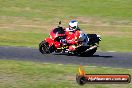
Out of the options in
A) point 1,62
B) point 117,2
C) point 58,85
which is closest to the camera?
point 58,85

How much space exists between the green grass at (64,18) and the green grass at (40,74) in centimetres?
1007

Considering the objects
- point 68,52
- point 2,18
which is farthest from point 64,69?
point 2,18

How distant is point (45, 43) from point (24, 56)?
1.61 metres

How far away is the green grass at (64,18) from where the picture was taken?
34.8 m

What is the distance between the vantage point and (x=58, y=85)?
15883 millimetres

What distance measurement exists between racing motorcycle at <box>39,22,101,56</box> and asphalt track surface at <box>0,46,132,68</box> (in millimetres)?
342

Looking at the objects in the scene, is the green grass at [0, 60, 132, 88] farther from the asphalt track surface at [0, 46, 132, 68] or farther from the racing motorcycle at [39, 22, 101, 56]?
the racing motorcycle at [39, 22, 101, 56]

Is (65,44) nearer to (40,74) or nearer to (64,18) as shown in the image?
(40,74)

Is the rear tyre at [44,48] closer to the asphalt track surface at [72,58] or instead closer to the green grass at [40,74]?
the asphalt track surface at [72,58]

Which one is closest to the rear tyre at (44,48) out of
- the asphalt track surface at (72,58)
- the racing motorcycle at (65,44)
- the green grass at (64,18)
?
the racing motorcycle at (65,44)

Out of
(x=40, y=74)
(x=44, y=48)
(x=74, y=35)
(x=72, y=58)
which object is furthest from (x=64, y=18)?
(x=40, y=74)

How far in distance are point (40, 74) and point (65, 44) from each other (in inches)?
265

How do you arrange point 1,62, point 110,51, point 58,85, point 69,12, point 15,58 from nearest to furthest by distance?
point 58,85
point 1,62
point 15,58
point 110,51
point 69,12

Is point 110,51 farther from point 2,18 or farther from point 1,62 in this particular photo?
point 2,18
